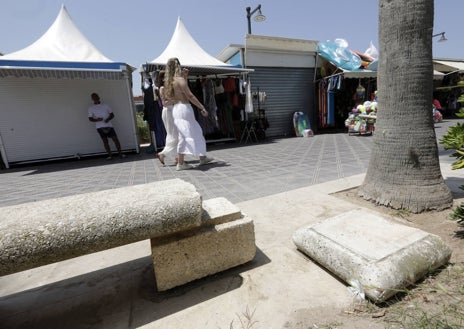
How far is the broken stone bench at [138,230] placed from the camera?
115cm

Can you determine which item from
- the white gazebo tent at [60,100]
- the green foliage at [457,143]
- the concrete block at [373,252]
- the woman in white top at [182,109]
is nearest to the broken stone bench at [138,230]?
the concrete block at [373,252]

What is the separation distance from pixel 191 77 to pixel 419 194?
8.23m

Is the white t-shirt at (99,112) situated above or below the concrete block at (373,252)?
above

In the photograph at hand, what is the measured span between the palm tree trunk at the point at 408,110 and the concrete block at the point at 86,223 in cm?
245

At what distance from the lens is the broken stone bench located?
1.15 meters

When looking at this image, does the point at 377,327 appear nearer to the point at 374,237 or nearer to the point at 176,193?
the point at 374,237

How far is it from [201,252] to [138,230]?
531 mm

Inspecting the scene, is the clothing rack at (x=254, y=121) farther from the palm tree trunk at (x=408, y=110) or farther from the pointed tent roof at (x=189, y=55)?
the palm tree trunk at (x=408, y=110)

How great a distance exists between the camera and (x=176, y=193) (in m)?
1.51

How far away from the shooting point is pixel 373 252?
5.14ft

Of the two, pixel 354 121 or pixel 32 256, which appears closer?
pixel 32 256

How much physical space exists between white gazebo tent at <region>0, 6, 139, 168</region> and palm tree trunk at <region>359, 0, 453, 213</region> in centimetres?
659

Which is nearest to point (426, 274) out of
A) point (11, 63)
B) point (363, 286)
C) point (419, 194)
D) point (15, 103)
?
point (363, 286)

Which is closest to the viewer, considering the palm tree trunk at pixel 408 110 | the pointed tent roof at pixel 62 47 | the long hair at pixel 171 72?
→ the palm tree trunk at pixel 408 110
